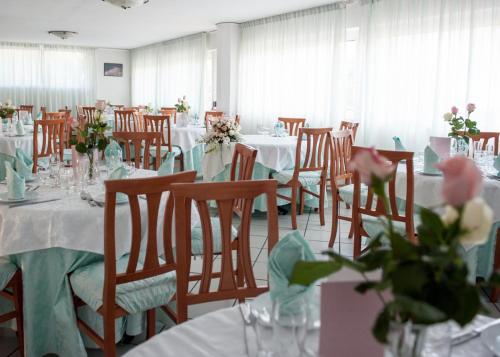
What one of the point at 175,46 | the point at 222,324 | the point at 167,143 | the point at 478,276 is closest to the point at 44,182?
the point at 222,324

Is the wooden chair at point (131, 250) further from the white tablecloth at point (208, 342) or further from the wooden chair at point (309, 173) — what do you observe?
the wooden chair at point (309, 173)

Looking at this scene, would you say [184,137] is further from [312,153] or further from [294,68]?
[312,153]

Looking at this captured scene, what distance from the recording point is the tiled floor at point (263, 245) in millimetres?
2406

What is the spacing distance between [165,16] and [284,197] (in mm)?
5048

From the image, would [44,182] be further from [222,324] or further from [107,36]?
[107,36]

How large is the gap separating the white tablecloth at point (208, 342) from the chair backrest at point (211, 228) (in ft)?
1.36

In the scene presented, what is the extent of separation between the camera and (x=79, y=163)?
8.69 feet

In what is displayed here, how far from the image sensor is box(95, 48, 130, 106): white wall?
13.8 meters

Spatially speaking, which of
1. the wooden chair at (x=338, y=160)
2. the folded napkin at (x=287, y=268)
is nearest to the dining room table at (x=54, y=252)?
the folded napkin at (x=287, y=268)

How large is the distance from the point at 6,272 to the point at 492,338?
1965 millimetres

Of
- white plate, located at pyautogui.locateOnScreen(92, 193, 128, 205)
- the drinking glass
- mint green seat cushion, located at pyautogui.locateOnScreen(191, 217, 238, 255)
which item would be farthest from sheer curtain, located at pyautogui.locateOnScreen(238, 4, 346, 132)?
the drinking glass

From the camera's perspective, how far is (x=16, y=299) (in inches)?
87.5
